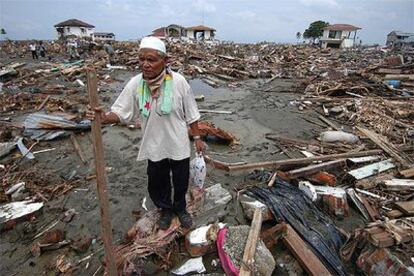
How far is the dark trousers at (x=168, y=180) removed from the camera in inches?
116

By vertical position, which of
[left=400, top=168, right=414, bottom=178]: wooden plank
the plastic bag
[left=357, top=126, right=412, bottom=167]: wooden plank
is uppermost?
the plastic bag

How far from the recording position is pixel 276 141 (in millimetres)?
6625

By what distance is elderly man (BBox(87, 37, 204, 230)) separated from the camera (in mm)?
2467

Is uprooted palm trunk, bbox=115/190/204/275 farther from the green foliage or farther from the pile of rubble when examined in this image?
the green foliage

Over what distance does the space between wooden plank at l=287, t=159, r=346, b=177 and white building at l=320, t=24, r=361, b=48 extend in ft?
164

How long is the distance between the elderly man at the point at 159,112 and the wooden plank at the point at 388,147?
15.6ft

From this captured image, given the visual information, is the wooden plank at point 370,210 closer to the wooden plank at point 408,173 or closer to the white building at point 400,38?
the wooden plank at point 408,173

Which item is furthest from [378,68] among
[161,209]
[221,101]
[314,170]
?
[161,209]

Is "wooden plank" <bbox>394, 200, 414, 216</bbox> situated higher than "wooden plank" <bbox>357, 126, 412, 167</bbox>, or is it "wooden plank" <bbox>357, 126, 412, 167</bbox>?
"wooden plank" <bbox>357, 126, 412, 167</bbox>

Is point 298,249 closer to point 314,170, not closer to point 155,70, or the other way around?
point 314,170

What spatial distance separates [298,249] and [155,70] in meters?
2.51

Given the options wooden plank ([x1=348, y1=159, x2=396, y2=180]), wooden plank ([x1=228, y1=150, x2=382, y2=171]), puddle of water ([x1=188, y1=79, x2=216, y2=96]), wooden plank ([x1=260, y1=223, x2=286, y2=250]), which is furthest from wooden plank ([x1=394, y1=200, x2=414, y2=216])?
puddle of water ([x1=188, y1=79, x2=216, y2=96])

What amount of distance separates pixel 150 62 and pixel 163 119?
1.85 ft

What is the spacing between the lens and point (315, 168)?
4770 millimetres
